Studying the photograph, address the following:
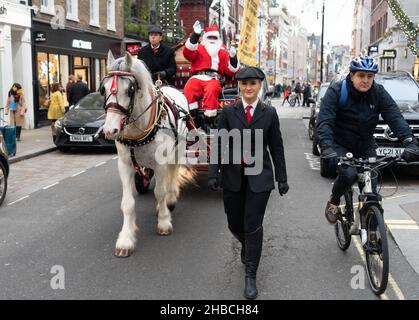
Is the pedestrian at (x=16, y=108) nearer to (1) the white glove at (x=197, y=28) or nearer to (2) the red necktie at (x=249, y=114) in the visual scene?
(1) the white glove at (x=197, y=28)

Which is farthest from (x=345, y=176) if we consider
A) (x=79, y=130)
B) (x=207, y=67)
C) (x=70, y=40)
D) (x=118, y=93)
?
(x=70, y=40)

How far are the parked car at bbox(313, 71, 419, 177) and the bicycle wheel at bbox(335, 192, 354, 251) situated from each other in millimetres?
3137

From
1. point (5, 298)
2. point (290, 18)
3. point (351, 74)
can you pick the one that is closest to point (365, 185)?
point (351, 74)

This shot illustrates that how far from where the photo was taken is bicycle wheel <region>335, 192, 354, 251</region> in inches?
208

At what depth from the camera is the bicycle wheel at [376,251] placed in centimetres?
423

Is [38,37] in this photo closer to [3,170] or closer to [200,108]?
[3,170]

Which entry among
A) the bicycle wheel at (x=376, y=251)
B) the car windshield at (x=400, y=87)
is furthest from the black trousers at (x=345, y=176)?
the car windshield at (x=400, y=87)

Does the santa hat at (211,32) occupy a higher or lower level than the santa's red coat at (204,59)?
higher

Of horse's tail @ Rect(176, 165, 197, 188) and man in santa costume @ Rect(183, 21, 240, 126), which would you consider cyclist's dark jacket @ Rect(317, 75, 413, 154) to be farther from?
horse's tail @ Rect(176, 165, 197, 188)

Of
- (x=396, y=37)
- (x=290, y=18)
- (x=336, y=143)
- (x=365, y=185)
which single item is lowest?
(x=365, y=185)
